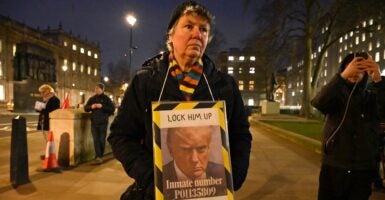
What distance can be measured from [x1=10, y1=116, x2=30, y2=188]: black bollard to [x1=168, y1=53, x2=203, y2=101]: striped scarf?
600 cm

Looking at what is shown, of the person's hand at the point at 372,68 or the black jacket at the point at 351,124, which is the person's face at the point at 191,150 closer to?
the black jacket at the point at 351,124

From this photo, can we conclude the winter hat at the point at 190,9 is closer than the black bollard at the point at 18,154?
Yes

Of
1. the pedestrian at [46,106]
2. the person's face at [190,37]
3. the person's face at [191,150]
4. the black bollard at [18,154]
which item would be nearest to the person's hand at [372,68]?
the person's face at [190,37]

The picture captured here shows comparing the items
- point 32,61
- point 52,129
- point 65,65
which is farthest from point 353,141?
point 65,65

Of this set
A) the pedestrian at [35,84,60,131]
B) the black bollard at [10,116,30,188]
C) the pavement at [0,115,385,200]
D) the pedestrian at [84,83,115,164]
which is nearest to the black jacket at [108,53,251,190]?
the pavement at [0,115,385,200]

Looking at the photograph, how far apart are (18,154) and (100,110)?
8.66 ft

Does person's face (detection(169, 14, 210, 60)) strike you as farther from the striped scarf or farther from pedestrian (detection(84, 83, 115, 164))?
pedestrian (detection(84, 83, 115, 164))

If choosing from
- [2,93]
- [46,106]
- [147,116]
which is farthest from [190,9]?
[2,93]

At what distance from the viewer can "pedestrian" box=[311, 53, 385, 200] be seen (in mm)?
3588

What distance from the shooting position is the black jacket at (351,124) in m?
3.59

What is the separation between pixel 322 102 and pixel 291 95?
450ft

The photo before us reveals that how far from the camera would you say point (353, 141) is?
3609mm

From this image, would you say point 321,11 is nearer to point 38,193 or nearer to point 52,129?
point 52,129

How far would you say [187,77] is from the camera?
2.28 metres
